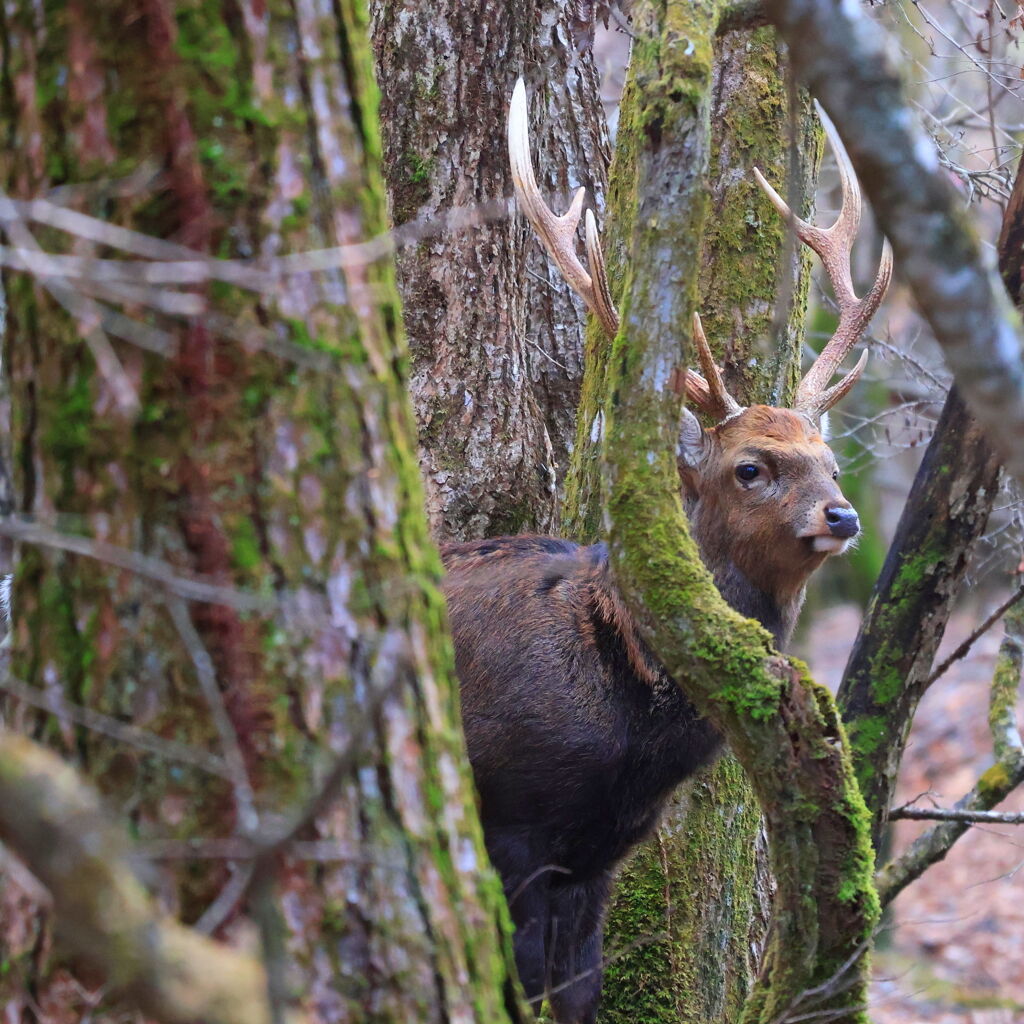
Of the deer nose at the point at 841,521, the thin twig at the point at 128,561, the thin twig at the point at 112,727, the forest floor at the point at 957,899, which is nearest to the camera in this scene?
the thin twig at the point at 128,561

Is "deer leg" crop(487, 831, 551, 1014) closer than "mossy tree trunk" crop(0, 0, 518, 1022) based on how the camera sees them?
No

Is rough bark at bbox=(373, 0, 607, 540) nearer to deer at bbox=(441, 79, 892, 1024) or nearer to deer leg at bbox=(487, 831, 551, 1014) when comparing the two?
deer at bbox=(441, 79, 892, 1024)

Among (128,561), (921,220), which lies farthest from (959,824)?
(128,561)

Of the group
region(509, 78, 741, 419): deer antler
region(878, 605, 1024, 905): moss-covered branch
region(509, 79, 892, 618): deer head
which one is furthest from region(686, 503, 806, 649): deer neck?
region(878, 605, 1024, 905): moss-covered branch

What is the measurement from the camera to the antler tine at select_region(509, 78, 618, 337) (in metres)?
4.78

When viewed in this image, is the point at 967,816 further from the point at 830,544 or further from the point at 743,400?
the point at 743,400

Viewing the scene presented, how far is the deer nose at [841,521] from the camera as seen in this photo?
5.02 meters

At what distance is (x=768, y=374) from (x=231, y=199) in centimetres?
367

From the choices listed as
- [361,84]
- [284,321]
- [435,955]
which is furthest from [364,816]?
[361,84]

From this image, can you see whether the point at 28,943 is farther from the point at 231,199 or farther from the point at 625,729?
the point at 625,729

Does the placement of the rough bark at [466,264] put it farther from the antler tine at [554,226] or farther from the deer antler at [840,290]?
the deer antler at [840,290]

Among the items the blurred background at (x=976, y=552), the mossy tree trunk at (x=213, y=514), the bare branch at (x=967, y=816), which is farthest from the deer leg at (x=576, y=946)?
the mossy tree trunk at (x=213, y=514)

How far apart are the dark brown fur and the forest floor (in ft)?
9.90

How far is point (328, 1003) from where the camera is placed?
7.73 feet
